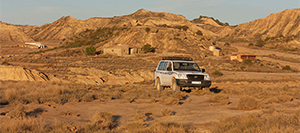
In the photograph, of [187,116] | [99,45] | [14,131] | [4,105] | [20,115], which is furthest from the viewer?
[99,45]

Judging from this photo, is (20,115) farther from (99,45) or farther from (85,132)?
(99,45)

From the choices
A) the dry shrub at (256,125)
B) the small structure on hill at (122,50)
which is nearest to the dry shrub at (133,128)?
the dry shrub at (256,125)

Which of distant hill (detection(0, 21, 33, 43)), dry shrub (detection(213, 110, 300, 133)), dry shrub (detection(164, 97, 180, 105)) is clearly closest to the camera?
dry shrub (detection(213, 110, 300, 133))

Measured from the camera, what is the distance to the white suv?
13.8 metres

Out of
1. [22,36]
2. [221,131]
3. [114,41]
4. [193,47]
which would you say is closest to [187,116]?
[221,131]

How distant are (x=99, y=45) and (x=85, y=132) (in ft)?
321

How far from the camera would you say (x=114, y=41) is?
10206 cm

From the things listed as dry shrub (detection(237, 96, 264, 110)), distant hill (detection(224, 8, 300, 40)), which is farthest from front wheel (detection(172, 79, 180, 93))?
distant hill (detection(224, 8, 300, 40))

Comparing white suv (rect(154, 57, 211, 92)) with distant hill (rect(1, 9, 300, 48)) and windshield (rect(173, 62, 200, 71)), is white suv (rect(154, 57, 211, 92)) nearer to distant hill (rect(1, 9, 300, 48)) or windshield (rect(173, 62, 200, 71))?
windshield (rect(173, 62, 200, 71))

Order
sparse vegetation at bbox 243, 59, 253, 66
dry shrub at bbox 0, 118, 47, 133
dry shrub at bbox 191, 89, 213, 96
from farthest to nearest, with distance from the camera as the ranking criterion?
sparse vegetation at bbox 243, 59, 253, 66, dry shrub at bbox 191, 89, 213, 96, dry shrub at bbox 0, 118, 47, 133

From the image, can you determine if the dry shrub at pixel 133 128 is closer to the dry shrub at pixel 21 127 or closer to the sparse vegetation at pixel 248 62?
the dry shrub at pixel 21 127

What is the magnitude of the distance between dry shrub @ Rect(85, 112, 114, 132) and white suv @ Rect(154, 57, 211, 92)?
6.66 meters

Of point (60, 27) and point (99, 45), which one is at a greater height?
point (60, 27)

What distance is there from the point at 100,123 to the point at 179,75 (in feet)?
23.9
